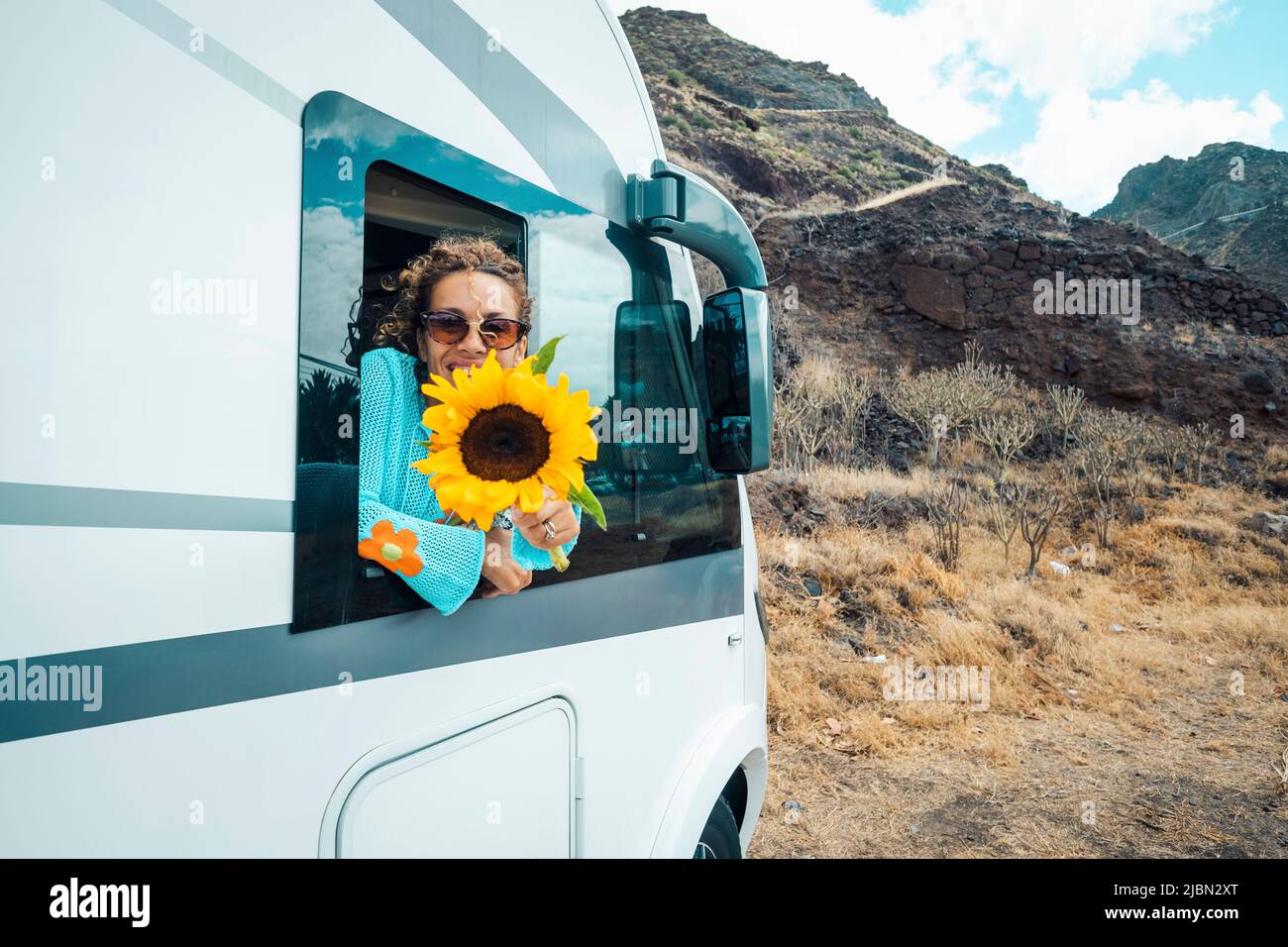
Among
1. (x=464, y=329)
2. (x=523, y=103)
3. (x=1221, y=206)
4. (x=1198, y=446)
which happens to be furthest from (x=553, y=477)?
(x=1221, y=206)

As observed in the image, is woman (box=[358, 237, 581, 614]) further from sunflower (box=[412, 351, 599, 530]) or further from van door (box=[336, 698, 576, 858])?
van door (box=[336, 698, 576, 858])

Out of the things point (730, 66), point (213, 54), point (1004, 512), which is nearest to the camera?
point (213, 54)

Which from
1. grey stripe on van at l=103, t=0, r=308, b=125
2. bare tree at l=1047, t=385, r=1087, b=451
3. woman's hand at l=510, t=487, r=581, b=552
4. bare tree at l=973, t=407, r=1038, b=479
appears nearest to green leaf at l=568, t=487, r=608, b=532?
woman's hand at l=510, t=487, r=581, b=552

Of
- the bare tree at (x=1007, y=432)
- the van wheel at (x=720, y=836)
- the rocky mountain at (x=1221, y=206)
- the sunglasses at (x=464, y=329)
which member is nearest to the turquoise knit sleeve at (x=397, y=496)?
the sunglasses at (x=464, y=329)

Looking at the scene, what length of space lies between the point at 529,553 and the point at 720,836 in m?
1.30

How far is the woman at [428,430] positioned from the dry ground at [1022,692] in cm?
326

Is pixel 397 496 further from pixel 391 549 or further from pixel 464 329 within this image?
Result: pixel 464 329

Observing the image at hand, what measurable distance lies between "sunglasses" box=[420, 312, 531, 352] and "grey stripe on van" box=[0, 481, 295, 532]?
430 millimetres

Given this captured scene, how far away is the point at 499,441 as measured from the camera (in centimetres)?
114

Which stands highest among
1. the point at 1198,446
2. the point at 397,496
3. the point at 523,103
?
the point at 523,103

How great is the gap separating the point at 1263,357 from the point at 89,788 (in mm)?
23719

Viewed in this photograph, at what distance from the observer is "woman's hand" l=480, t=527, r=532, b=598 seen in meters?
1.28

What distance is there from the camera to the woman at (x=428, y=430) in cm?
115

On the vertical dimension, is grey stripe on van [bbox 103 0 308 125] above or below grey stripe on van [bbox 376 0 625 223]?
below
